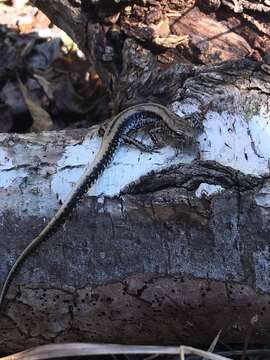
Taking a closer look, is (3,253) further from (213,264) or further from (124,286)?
(213,264)

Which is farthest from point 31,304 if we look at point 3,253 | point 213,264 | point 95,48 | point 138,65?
point 95,48

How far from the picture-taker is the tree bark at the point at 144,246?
6.20 feet

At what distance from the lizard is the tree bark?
0.10 feet

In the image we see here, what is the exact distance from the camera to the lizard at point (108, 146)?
1.87m

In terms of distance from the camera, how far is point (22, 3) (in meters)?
4.52

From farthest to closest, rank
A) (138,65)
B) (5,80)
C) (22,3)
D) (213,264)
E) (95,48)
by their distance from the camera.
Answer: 1. (22,3)
2. (5,80)
3. (95,48)
4. (138,65)
5. (213,264)

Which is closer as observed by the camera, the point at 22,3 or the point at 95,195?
the point at 95,195

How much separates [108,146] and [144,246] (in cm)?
34

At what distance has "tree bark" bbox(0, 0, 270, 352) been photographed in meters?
1.89

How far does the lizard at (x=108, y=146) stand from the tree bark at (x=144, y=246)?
3 centimetres

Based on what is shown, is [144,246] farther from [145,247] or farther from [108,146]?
[108,146]

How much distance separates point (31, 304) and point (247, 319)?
2.22 feet

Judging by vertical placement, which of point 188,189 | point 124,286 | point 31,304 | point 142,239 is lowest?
point 31,304

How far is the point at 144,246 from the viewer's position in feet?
6.24
